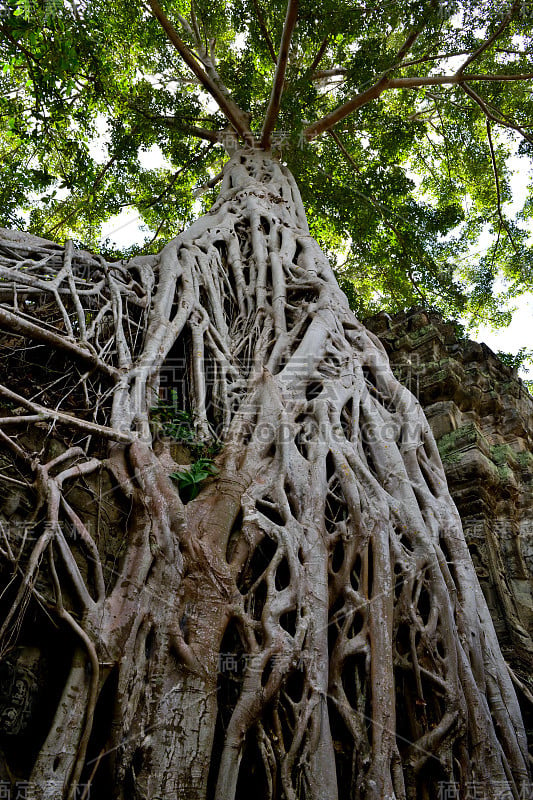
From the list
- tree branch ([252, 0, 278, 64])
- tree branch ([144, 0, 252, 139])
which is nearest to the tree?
tree branch ([144, 0, 252, 139])

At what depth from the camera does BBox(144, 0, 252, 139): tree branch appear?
4.90 metres

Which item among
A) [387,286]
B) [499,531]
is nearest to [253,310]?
[499,531]

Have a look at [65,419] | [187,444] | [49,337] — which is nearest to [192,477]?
[187,444]

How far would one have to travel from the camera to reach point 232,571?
205 cm

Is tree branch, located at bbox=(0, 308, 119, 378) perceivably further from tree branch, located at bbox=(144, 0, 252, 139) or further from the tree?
tree branch, located at bbox=(144, 0, 252, 139)

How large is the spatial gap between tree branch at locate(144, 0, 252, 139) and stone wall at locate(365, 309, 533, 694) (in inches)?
103

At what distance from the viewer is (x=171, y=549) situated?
1990mm

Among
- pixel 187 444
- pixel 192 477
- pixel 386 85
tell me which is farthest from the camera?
pixel 386 85

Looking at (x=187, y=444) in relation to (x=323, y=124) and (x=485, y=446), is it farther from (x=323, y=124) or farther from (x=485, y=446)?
(x=323, y=124)

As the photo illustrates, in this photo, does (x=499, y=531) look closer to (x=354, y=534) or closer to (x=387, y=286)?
(x=354, y=534)

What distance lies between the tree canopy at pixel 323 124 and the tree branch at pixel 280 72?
2 centimetres

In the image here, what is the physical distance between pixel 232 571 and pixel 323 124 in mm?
5188

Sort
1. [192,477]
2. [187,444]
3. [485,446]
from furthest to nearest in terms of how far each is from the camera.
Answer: [485,446]
[187,444]
[192,477]

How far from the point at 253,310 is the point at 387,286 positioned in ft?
12.3
